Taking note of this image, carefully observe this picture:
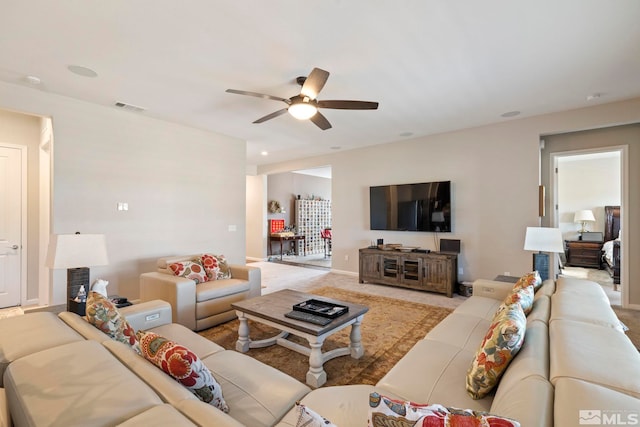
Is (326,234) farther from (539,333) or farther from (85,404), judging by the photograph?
(85,404)

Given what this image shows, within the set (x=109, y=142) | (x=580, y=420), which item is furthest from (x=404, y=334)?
(x=109, y=142)

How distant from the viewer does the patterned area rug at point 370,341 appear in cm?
246

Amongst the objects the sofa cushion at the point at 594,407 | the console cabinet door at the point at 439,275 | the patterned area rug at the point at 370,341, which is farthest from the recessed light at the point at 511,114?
the sofa cushion at the point at 594,407

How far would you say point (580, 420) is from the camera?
839 mm

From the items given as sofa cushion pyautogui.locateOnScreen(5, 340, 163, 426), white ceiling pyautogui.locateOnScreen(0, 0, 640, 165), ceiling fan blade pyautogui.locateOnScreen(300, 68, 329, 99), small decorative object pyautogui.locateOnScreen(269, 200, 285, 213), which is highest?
white ceiling pyautogui.locateOnScreen(0, 0, 640, 165)

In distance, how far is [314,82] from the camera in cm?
274

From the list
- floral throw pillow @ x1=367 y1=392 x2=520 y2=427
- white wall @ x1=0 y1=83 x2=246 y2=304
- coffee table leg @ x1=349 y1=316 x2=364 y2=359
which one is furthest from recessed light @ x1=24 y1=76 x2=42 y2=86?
floral throw pillow @ x1=367 y1=392 x2=520 y2=427

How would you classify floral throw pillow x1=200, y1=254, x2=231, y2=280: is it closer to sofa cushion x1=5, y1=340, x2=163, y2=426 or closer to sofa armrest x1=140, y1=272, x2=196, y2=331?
sofa armrest x1=140, y1=272, x2=196, y2=331

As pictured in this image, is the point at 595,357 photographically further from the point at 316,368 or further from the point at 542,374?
the point at 316,368

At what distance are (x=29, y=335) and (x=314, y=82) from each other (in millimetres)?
2574

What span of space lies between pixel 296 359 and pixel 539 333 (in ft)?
6.09

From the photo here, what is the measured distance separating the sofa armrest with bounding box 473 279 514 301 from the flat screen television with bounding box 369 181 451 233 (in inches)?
83.7

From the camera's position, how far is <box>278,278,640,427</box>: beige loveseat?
923 mm

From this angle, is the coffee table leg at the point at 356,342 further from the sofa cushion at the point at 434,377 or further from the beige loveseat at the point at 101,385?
the beige loveseat at the point at 101,385
